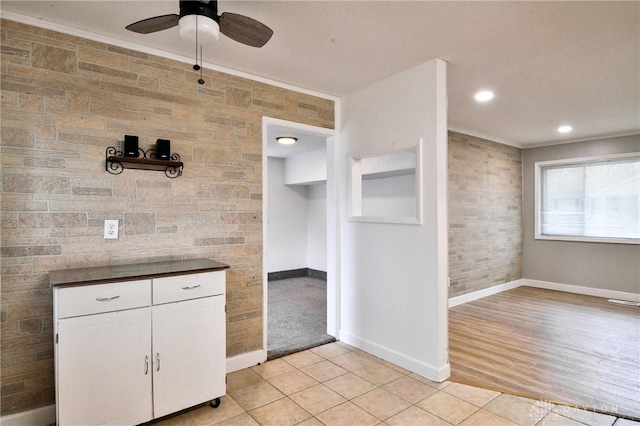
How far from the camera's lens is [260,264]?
3.12 meters

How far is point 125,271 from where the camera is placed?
218 centimetres

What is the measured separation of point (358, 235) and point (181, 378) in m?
1.98

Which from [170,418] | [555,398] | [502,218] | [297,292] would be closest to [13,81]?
[170,418]

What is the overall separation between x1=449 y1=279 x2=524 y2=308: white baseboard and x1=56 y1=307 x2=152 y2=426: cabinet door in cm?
403

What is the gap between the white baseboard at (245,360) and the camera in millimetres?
2916

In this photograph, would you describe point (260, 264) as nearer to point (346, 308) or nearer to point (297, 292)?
point (346, 308)

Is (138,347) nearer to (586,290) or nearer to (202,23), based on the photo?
(202,23)

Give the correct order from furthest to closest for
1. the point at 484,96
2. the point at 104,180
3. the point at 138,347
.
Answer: the point at 484,96 → the point at 104,180 → the point at 138,347

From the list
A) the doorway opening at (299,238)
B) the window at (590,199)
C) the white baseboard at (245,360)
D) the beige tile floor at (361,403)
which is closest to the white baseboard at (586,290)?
the window at (590,199)

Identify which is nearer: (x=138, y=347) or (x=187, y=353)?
(x=138, y=347)

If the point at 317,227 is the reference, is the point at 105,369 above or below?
below

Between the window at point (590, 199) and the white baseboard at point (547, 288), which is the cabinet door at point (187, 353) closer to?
→ the white baseboard at point (547, 288)

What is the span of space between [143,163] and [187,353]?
1351 mm

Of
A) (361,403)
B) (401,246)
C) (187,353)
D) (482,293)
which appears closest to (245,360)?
(187,353)
